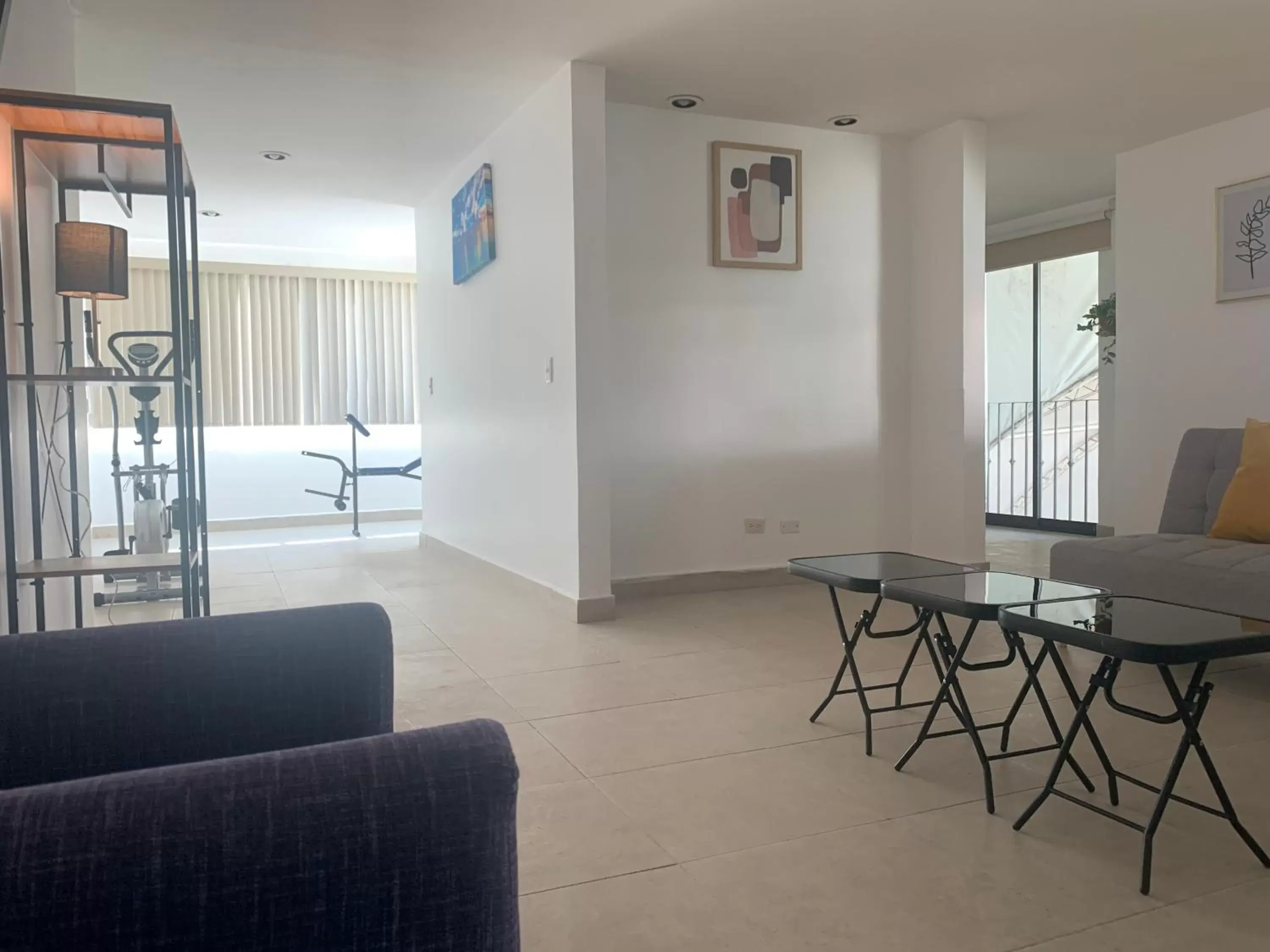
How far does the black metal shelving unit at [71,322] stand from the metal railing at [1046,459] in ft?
19.1

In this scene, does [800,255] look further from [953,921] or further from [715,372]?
[953,921]

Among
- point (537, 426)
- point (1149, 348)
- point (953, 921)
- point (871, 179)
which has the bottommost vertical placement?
point (953, 921)

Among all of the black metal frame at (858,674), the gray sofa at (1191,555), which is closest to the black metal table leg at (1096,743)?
the black metal frame at (858,674)

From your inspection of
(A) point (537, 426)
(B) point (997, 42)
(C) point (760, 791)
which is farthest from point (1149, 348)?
(C) point (760, 791)

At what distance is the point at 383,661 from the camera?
1.33 meters

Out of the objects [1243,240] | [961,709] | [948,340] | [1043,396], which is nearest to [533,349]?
[948,340]

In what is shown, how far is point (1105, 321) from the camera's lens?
20.3ft

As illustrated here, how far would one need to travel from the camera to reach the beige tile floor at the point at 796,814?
1650mm

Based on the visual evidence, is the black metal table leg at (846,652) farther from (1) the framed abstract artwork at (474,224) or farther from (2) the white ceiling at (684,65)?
(1) the framed abstract artwork at (474,224)

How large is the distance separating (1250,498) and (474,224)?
13.7ft

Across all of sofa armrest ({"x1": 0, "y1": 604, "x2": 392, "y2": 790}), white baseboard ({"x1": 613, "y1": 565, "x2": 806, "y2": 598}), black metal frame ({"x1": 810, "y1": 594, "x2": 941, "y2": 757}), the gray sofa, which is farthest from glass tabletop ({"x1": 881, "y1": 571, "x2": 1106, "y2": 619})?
white baseboard ({"x1": 613, "y1": 565, "x2": 806, "y2": 598})

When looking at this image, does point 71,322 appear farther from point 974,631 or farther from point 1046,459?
point 1046,459

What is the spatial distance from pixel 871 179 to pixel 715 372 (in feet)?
5.01

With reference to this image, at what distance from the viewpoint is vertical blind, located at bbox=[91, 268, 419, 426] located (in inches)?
331
